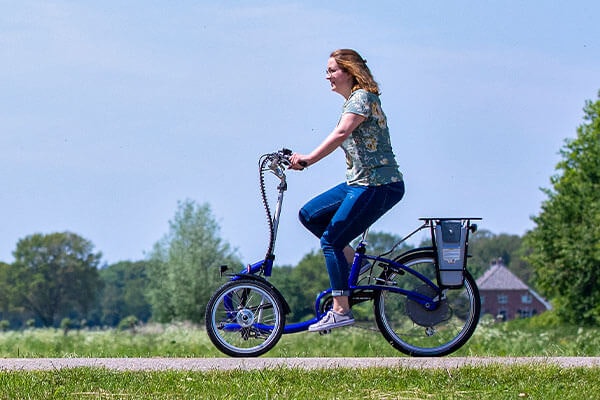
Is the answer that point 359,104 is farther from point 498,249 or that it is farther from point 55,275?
point 498,249

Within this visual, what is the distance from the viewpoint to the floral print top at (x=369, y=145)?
8133 millimetres

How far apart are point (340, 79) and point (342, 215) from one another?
3.45ft

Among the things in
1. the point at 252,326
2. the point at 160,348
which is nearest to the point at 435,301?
the point at 252,326

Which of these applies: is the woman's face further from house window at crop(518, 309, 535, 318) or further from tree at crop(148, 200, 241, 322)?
house window at crop(518, 309, 535, 318)

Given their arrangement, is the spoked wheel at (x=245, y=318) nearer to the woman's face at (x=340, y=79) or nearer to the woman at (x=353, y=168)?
the woman at (x=353, y=168)

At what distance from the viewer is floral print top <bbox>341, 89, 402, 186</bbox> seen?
Answer: 813 centimetres

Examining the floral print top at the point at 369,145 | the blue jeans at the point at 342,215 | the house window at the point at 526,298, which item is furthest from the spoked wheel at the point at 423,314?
the house window at the point at 526,298

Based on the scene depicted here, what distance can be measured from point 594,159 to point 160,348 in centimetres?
3659

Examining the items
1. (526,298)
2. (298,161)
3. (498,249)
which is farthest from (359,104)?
(498,249)

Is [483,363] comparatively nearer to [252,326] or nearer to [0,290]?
[252,326]

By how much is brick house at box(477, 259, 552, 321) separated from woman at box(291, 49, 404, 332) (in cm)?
11936

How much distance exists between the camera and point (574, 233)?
1877 inches

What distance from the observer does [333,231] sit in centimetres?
826

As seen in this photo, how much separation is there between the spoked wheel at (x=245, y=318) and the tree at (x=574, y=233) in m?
39.4
